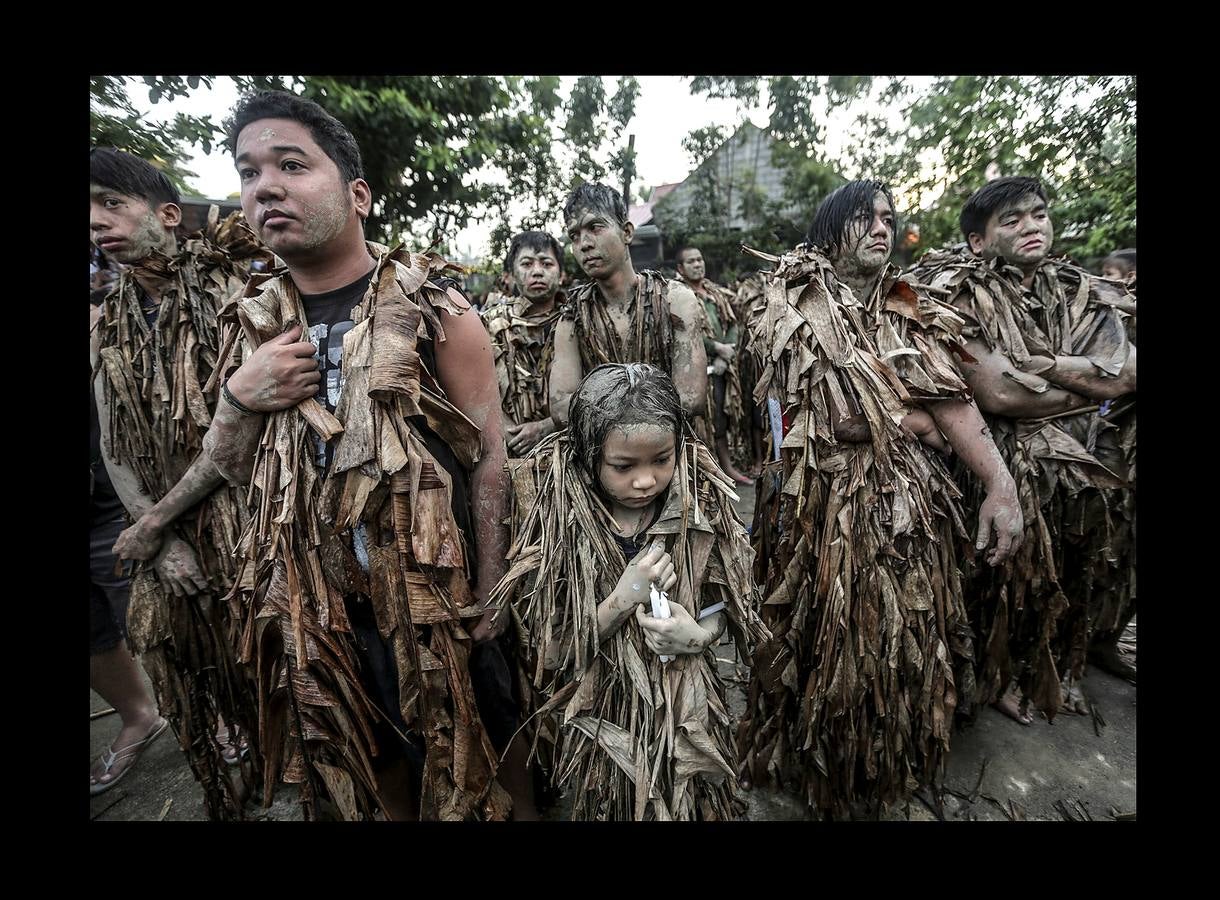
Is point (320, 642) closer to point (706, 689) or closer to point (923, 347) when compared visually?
point (706, 689)

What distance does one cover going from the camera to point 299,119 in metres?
1.50

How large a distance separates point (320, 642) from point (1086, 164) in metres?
7.00

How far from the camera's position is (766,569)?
2318 millimetres

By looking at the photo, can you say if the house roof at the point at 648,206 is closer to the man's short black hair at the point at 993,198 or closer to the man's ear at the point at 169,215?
the man's short black hair at the point at 993,198

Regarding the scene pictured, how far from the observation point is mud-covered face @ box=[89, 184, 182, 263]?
1.98m

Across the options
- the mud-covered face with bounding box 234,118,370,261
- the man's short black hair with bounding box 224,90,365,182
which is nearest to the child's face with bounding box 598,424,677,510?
the mud-covered face with bounding box 234,118,370,261

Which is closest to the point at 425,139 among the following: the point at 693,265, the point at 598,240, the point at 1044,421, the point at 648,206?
the point at 693,265

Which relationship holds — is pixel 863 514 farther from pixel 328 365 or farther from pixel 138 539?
pixel 138 539

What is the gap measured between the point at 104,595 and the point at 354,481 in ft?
7.05

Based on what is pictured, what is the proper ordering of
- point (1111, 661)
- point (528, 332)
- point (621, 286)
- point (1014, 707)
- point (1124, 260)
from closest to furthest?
point (621, 286) < point (1014, 707) < point (1111, 661) < point (528, 332) < point (1124, 260)

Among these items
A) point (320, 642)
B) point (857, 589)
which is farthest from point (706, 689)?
point (320, 642)

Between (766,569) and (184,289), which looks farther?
(766,569)

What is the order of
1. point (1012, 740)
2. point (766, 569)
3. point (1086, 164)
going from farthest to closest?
point (1086, 164)
point (1012, 740)
point (766, 569)

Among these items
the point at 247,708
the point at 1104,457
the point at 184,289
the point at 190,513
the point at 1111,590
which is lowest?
the point at 247,708
